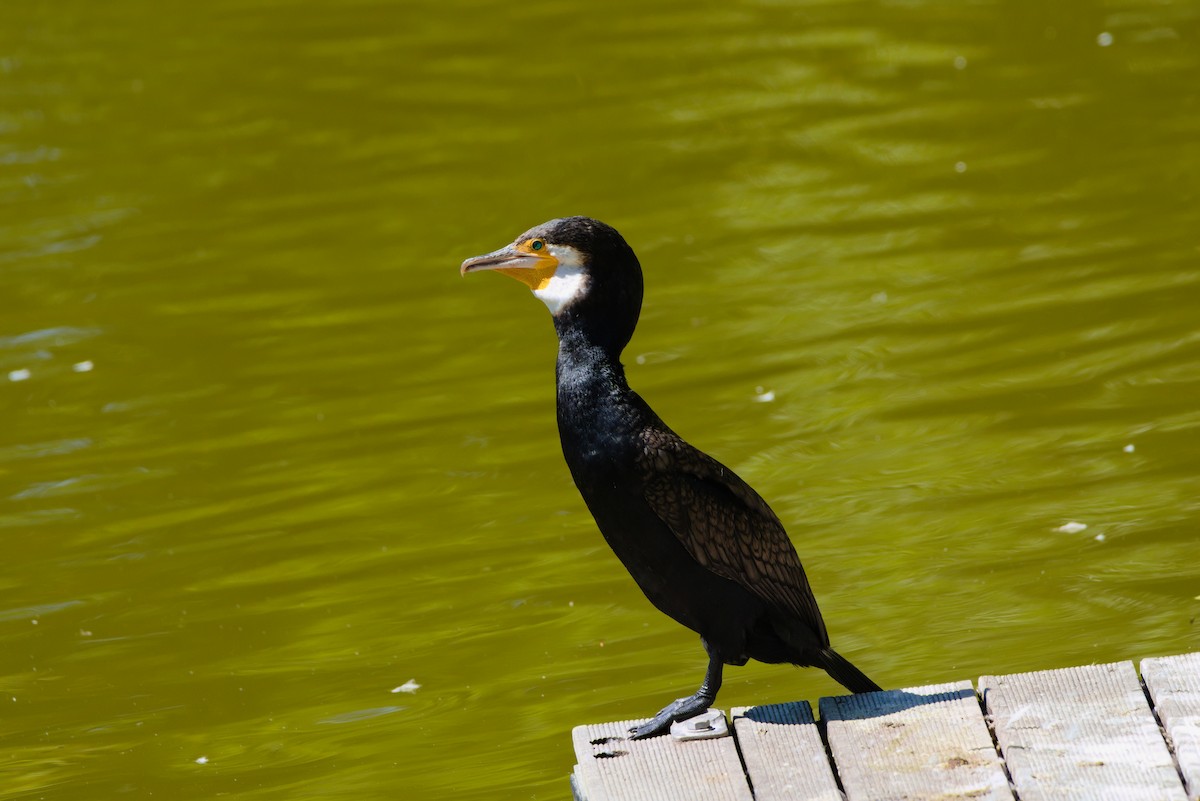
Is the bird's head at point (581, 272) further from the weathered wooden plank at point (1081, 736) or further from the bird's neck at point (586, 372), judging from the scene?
the weathered wooden plank at point (1081, 736)

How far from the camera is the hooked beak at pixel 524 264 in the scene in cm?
369

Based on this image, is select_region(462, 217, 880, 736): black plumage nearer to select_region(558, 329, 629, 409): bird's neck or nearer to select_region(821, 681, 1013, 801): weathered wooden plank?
select_region(558, 329, 629, 409): bird's neck

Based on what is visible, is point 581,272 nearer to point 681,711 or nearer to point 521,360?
point 681,711

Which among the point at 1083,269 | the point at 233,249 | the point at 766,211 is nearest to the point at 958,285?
the point at 1083,269

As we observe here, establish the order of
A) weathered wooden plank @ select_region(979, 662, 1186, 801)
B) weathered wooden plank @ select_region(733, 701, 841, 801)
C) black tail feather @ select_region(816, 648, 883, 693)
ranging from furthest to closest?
1. black tail feather @ select_region(816, 648, 883, 693)
2. weathered wooden plank @ select_region(733, 701, 841, 801)
3. weathered wooden plank @ select_region(979, 662, 1186, 801)

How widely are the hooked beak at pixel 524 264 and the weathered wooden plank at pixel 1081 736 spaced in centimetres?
119

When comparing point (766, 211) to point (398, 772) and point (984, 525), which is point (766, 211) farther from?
point (398, 772)

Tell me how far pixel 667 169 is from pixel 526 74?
70.7 inches

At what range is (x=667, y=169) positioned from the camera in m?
9.05

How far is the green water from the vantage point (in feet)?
17.0

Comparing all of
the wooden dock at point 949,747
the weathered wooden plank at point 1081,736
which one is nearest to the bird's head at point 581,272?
the wooden dock at point 949,747

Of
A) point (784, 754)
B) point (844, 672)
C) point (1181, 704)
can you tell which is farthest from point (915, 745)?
point (1181, 704)

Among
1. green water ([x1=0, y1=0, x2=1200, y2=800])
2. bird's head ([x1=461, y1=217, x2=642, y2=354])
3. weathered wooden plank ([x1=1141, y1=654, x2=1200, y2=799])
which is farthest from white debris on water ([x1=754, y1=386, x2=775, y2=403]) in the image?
weathered wooden plank ([x1=1141, y1=654, x2=1200, y2=799])

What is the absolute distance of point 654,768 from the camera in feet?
11.6
